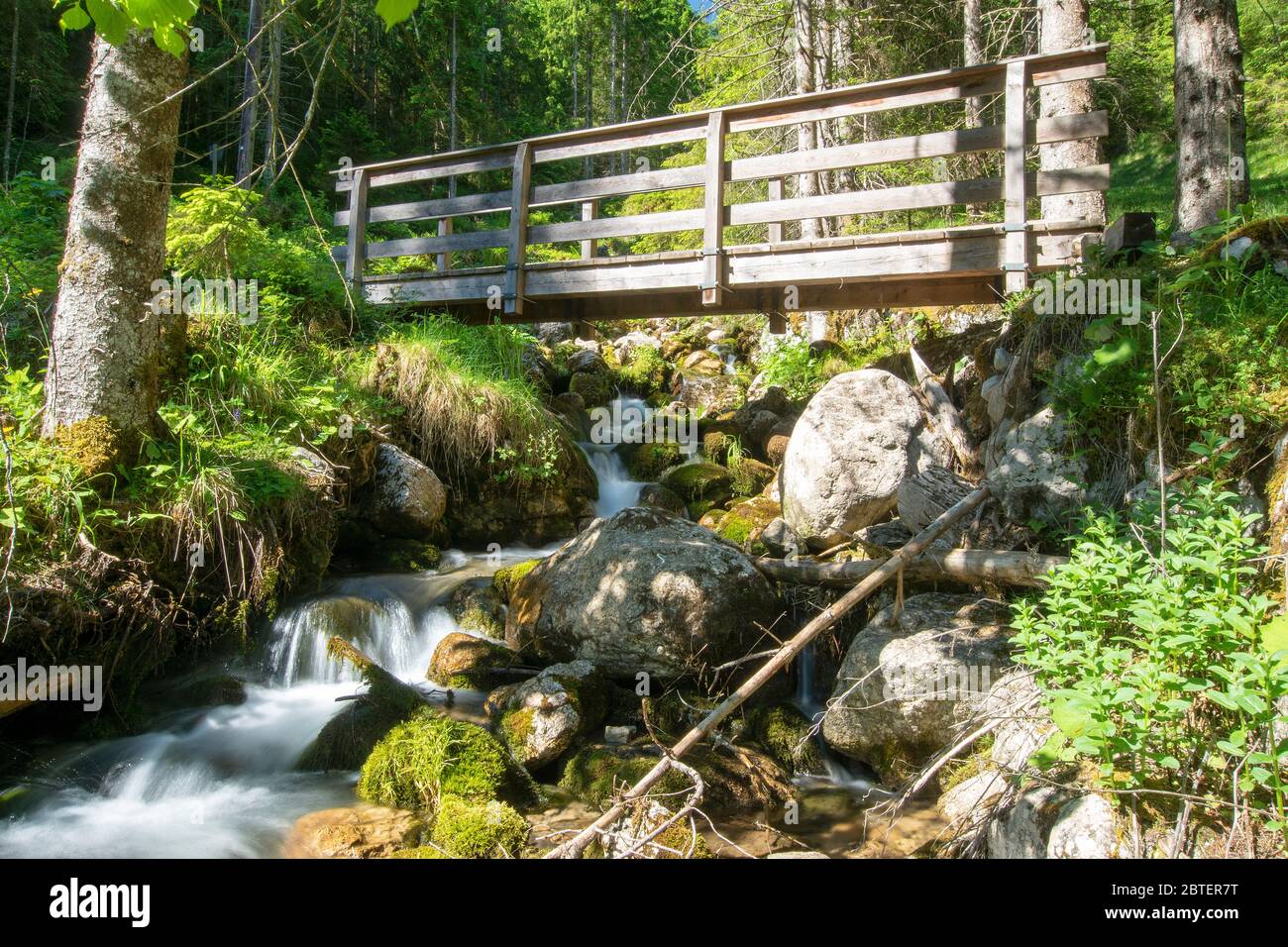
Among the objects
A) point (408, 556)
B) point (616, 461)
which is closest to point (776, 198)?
point (616, 461)

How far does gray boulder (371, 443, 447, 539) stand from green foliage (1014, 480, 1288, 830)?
5894mm

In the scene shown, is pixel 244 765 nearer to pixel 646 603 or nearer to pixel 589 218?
pixel 646 603

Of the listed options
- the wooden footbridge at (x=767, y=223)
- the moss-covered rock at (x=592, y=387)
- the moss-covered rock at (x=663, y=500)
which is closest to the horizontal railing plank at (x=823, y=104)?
the wooden footbridge at (x=767, y=223)

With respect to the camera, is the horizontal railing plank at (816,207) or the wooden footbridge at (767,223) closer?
the horizontal railing plank at (816,207)

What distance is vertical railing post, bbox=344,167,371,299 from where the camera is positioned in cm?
1049

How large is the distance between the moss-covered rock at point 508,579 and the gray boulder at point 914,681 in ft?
9.84

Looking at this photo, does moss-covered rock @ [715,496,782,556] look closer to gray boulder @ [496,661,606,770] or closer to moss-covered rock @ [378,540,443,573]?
gray boulder @ [496,661,606,770]

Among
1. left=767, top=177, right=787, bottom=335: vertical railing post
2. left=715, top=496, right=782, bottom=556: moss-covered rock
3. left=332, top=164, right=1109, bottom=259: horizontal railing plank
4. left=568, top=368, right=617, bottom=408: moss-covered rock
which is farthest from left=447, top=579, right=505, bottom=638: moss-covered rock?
left=568, top=368, right=617, bottom=408: moss-covered rock

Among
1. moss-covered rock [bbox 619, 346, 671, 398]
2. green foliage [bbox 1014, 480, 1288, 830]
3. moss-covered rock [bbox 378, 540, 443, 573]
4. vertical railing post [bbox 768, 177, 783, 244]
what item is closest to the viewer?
green foliage [bbox 1014, 480, 1288, 830]

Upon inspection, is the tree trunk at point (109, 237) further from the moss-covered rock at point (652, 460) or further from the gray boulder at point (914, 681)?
the moss-covered rock at point (652, 460)

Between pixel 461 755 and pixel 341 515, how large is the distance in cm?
361

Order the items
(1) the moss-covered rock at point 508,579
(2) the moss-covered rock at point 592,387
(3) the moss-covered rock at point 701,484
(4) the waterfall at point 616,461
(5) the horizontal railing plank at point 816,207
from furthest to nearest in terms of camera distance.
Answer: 1. (2) the moss-covered rock at point 592,387
2. (4) the waterfall at point 616,461
3. (3) the moss-covered rock at point 701,484
4. (1) the moss-covered rock at point 508,579
5. (5) the horizontal railing plank at point 816,207

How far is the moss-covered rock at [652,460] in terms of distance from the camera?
1055 cm

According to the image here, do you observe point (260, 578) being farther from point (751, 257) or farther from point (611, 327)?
point (611, 327)
